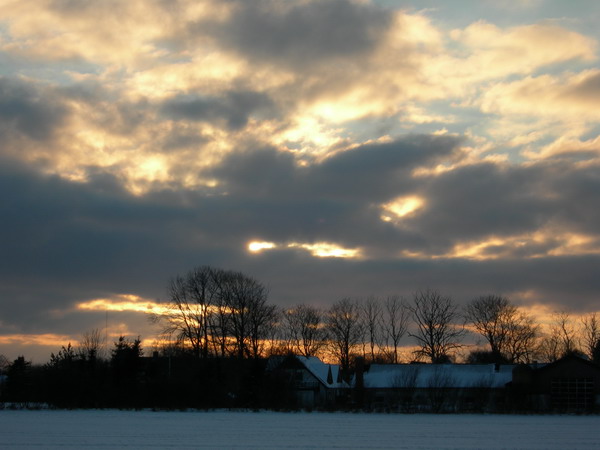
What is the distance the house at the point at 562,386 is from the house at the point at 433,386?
9.00ft

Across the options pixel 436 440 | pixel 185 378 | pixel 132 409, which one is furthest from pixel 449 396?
pixel 436 440

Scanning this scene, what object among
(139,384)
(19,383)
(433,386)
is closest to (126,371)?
(139,384)

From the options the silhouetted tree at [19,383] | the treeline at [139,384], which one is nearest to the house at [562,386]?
the treeline at [139,384]

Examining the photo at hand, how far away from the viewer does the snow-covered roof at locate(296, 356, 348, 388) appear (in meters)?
89.6

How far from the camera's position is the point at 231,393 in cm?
7656

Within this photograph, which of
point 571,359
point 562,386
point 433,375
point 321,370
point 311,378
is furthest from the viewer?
point 321,370

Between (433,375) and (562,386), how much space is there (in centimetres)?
1444

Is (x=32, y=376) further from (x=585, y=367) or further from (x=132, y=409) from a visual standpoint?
(x=585, y=367)

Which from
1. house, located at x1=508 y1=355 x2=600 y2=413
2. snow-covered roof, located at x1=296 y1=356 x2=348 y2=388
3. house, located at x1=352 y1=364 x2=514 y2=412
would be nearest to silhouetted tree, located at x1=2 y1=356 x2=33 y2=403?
snow-covered roof, located at x1=296 y1=356 x2=348 y2=388

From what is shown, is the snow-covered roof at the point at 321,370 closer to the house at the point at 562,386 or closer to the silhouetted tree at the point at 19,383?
the house at the point at 562,386

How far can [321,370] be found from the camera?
9150cm

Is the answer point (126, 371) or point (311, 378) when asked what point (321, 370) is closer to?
point (311, 378)

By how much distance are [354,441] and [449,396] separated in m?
45.2

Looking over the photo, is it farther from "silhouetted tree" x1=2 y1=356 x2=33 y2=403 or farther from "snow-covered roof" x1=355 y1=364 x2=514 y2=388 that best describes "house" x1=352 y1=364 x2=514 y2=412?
"silhouetted tree" x1=2 y1=356 x2=33 y2=403
